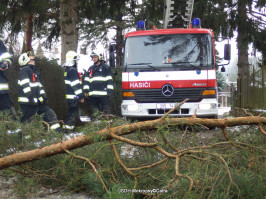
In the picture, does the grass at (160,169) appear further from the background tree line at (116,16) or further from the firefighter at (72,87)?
the background tree line at (116,16)

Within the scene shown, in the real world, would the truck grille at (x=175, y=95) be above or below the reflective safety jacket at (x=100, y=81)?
below

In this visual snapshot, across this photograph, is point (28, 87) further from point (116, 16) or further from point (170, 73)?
point (116, 16)

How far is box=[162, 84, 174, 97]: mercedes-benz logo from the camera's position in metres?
8.25

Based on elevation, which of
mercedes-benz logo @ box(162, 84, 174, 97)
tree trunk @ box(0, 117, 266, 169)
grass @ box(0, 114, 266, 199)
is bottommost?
grass @ box(0, 114, 266, 199)

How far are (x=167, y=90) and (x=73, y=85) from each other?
1990mm

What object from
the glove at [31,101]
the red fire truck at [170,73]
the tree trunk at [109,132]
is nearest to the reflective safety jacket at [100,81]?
the red fire truck at [170,73]

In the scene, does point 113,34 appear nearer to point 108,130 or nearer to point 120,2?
point 120,2

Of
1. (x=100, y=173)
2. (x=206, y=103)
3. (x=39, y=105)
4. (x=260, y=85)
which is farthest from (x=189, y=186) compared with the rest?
(x=260, y=85)

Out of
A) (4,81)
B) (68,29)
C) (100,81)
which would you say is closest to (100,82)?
(100,81)

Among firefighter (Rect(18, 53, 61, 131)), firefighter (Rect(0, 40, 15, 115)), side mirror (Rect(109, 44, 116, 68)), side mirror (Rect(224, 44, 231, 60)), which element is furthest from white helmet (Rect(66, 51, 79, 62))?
side mirror (Rect(224, 44, 231, 60))

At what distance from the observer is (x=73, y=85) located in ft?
27.1

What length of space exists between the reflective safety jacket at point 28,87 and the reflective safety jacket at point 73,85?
46.7 inches

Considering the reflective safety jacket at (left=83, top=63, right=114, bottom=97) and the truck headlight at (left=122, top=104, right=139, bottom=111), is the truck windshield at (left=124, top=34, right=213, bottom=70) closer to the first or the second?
the reflective safety jacket at (left=83, top=63, right=114, bottom=97)

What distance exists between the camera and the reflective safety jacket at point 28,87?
22.6 ft
